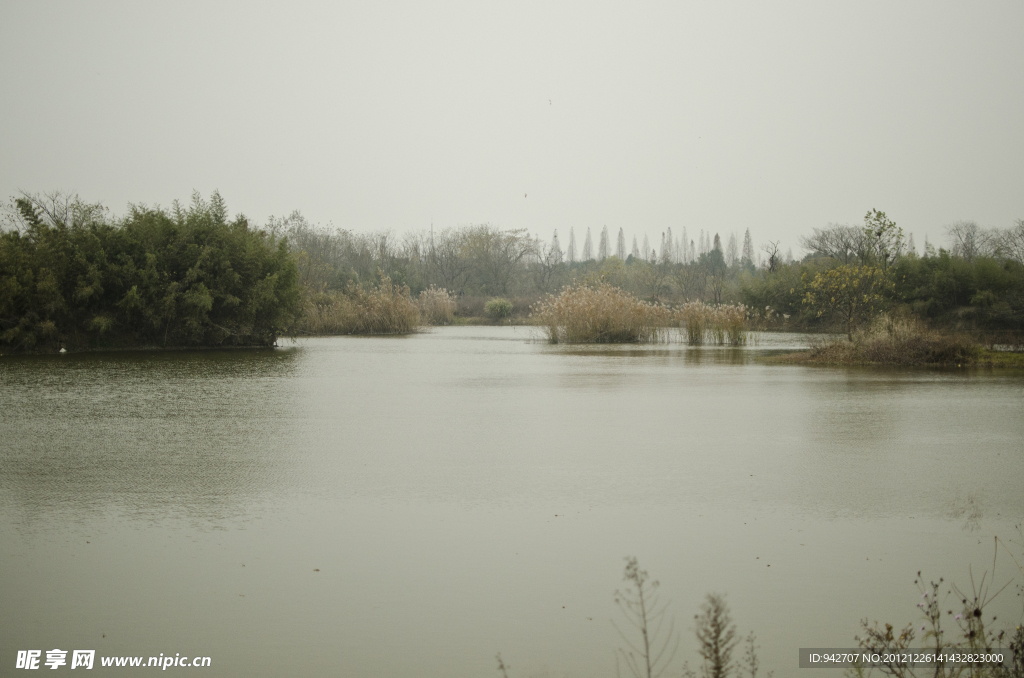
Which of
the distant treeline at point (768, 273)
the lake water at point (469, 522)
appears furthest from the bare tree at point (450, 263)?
the lake water at point (469, 522)

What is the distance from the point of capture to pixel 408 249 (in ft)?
253

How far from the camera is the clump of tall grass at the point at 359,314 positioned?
3497 centimetres

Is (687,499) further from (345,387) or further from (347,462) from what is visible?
(345,387)

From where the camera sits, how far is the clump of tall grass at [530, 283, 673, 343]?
28.0 m

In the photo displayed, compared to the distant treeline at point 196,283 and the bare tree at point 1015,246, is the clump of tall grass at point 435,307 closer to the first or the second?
the distant treeline at point 196,283

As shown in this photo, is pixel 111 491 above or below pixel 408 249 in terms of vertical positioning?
below

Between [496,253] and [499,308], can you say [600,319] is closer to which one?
[499,308]

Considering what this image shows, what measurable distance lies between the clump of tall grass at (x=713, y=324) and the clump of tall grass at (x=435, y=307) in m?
19.7

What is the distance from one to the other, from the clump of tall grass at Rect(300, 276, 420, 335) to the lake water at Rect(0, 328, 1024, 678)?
75.7 ft

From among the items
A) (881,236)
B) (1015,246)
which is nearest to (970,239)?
(1015,246)

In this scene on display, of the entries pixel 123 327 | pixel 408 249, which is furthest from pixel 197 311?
pixel 408 249

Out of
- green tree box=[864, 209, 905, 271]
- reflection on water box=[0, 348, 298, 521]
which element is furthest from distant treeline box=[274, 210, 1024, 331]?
reflection on water box=[0, 348, 298, 521]

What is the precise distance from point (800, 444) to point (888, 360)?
12919 mm

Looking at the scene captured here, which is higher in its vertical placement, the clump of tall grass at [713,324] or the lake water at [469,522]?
the clump of tall grass at [713,324]
